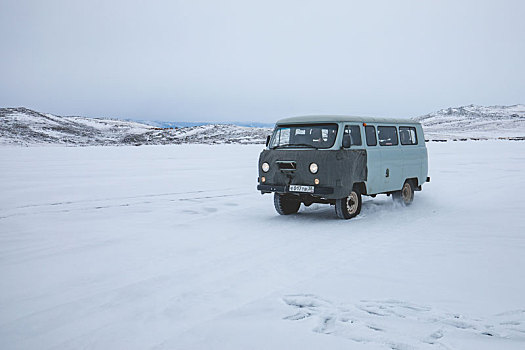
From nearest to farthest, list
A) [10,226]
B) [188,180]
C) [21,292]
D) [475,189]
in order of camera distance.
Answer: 1. [21,292]
2. [10,226]
3. [475,189]
4. [188,180]

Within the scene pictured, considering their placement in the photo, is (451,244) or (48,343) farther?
(451,244)

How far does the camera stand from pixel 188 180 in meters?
18.4

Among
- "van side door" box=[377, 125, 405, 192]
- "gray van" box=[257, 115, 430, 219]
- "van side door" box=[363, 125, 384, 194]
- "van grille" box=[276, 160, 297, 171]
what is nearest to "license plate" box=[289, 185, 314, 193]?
"gray van" box=[257, 115, 430, 219]

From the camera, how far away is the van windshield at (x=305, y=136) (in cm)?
988

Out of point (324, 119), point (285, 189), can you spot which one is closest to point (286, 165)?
point (285, 189)

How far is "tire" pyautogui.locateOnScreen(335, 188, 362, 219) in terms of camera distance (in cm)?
998

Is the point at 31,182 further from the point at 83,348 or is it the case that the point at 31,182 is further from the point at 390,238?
the point at 83,348

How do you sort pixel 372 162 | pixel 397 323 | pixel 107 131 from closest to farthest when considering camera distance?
pixel 397 323
pixel 372 162
pixel 107 131

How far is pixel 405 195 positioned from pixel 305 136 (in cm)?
378

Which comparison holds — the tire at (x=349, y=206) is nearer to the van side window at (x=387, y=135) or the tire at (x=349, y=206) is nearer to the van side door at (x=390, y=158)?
the van side door at (x=390, y=158)

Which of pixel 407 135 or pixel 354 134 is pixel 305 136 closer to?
pixel 354 134

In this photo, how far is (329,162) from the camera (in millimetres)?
9547

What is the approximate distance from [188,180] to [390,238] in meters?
11.3

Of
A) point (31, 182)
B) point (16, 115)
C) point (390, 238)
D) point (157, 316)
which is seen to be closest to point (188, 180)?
point (31, 182)
